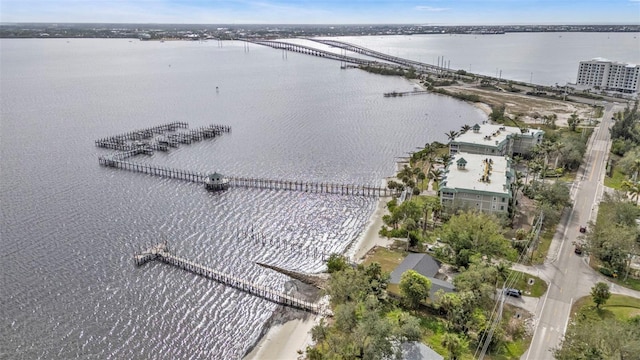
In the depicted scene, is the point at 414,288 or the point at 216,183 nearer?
the point at 414,288

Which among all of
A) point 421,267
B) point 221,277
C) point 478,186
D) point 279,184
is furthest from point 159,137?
point 421,267

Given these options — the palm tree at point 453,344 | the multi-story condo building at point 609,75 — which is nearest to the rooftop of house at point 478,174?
the palm tree at point 453,344

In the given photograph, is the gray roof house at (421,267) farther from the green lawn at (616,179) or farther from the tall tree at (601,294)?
the green lawn at (616,179)

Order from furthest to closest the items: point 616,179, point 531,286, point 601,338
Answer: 1. point 616,179
2. point 531,286
3. point 601,338

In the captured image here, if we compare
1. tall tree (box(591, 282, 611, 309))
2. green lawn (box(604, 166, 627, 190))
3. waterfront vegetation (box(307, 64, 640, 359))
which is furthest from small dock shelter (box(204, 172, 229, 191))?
green lawn (box(604, 166, 627, 190))

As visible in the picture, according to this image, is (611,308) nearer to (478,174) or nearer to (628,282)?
(628,282)

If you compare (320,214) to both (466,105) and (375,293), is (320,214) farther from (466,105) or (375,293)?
(466,105)

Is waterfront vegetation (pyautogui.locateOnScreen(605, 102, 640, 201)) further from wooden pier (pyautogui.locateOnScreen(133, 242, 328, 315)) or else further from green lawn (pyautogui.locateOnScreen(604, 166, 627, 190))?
wooden pier (pyautogui.locateOnScreen(133, 242, 328, 315))
